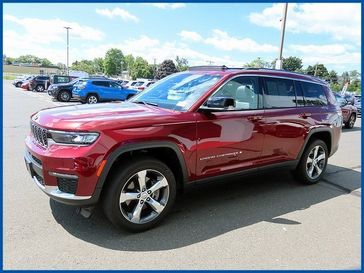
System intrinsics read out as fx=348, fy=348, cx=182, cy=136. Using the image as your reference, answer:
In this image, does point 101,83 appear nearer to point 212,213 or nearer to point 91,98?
point 91,98

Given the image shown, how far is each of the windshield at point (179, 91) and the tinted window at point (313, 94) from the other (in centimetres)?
192

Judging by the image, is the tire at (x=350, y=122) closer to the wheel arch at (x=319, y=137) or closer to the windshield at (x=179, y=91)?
the wheel arch at (x=319, y=137)

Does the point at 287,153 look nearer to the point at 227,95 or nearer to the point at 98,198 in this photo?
the point at 227,95

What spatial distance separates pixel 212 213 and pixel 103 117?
1.87 meters

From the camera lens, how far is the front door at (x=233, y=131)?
4.19m

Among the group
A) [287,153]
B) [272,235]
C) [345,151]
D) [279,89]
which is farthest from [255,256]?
[345,151]

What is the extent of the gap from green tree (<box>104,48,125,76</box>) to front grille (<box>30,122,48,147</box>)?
13061 centimetres

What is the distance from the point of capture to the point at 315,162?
5875 millimetres

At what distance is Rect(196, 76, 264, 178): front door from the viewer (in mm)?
4188

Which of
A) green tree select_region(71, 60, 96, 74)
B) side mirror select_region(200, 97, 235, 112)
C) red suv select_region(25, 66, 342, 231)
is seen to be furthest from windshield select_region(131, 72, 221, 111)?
green tree select_region(71, 60, 96, 74)

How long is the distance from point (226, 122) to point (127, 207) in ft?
5.22

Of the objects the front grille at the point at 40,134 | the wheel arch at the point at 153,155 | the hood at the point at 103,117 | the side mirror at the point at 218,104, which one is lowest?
the wheel arch at the point at 153,155

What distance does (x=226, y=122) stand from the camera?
435 centimetres

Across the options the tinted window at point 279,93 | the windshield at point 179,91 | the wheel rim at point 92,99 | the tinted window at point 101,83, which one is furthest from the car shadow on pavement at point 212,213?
the tinted window at point 101,83
